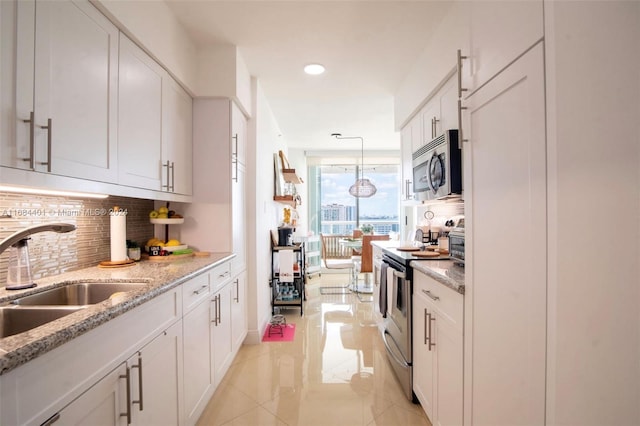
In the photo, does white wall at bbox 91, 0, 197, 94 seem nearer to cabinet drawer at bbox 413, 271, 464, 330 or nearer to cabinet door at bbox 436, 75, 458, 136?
cabinet door at bbox 436, 75, 458, 136

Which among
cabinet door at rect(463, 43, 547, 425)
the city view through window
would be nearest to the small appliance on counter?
cabinet door at rect(463, 43, 547, 425)

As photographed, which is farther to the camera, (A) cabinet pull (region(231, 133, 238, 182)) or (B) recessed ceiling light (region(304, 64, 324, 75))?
(B) recessed ceiling light (region(304, 64, 324, 75))

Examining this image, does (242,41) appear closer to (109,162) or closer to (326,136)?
(109,162)

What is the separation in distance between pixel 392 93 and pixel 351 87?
52 centimetres

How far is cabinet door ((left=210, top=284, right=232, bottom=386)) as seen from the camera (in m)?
1.95

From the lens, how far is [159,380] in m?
1.29

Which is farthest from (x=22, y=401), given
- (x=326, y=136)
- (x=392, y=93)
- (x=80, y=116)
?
(x=326, y=136)

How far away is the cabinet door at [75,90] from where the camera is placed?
1.10 m

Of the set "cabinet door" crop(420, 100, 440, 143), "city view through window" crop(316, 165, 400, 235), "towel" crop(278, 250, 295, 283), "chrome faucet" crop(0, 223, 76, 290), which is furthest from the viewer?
"city view through window" crop(316, 165, 400, 235)

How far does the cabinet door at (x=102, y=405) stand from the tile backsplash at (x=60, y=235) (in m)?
0.78

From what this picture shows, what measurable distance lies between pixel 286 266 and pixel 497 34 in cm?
291

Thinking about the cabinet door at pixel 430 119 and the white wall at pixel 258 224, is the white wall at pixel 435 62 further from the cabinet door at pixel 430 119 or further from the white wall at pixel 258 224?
the white wall at pixel 258 224

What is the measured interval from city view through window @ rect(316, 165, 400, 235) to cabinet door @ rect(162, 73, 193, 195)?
4285 millimetres

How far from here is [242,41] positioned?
2367mm
